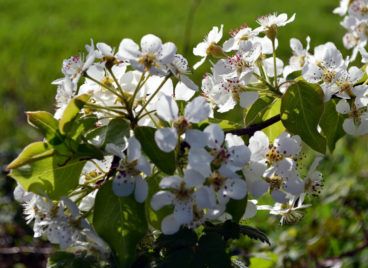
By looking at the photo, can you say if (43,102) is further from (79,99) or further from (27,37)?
(79,99)

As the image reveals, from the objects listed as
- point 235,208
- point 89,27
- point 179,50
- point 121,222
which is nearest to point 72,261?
point 121,222

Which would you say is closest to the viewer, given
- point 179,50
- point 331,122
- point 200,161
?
point 200,161

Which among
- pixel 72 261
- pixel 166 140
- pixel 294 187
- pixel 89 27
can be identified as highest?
pixel 166 140

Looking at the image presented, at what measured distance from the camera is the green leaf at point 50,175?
95 cm

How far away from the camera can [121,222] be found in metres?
0.94

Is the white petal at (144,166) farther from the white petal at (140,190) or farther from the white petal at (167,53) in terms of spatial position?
the white petal at (167,53)

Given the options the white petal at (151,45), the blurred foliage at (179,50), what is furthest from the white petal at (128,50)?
the blurred foliage at (179,50)

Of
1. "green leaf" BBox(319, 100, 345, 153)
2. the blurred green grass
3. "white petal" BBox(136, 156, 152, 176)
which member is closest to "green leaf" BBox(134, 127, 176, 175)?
"white petal" BBox(136, 156, 152, 176)

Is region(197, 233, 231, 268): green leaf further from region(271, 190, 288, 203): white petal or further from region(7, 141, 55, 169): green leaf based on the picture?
region(7, 141, 55, 169): green leaf

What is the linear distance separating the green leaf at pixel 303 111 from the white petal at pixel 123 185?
0.82 feet

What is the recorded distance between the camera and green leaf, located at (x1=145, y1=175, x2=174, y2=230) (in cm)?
97

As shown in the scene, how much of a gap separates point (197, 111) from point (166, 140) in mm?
68

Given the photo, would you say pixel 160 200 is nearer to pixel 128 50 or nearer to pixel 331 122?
pixel 128 50

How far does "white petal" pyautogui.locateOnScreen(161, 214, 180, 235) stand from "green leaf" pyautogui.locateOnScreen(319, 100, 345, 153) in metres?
0.32
